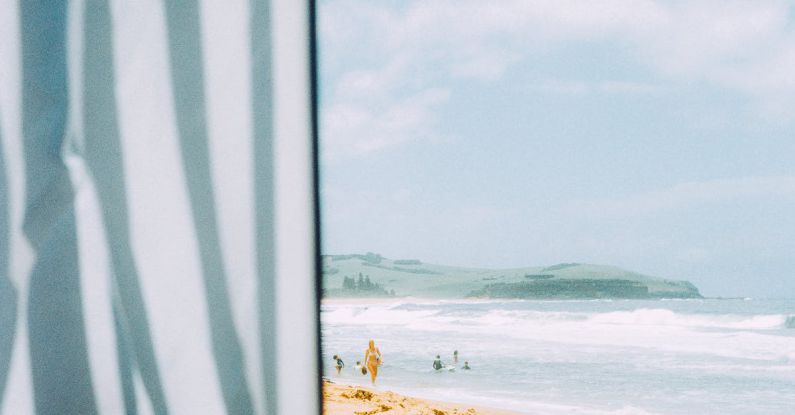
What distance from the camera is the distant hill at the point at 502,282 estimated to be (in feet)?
42.3

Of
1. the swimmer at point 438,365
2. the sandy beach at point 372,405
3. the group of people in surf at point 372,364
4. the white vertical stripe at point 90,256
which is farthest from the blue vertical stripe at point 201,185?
the swimmer at point 438,365

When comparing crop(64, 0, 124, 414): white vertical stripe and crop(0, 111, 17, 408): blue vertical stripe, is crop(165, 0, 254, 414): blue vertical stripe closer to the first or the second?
crop(64, 0, 124, 414): white vertical stripe

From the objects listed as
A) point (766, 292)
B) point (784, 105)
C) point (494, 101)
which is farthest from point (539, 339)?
point (784, 105)

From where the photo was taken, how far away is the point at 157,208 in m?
0.90

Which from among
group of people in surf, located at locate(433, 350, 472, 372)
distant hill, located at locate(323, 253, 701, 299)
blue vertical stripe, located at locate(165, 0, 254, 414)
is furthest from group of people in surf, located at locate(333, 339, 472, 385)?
blue vertical stripe, located at locate(165, 0, 254, 414)

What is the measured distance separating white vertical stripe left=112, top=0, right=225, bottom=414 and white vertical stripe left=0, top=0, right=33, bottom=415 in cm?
13

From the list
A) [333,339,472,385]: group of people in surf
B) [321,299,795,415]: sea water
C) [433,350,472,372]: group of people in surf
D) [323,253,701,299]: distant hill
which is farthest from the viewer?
[323,253,701,299]: distant hill

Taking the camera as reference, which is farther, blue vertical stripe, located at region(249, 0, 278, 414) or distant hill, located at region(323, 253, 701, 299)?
distant hill, located at region(323, 253, 701, 299)

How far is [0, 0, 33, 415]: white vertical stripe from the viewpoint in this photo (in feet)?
2.83

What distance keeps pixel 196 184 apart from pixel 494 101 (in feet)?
56.0

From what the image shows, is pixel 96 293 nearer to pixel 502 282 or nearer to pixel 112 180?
pixel 112 180

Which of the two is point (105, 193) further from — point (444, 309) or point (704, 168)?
point (704, 168)

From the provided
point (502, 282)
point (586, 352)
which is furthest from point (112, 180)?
point (502, 282)

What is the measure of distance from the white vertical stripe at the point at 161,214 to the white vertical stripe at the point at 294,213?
10 cm
